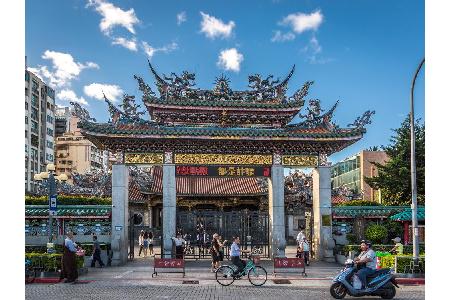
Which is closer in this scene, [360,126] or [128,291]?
[128,291]

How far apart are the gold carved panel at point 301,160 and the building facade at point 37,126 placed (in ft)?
175

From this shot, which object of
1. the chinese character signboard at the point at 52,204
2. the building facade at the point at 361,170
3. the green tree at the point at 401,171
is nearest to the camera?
the chinese character signboard at the point at 52,204

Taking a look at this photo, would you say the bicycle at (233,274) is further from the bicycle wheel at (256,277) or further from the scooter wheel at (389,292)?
the scooter wheel at (389,292)

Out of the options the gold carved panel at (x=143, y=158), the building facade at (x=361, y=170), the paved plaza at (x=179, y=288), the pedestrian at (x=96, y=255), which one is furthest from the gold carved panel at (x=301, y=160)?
the building facade at (x=361, y=170)

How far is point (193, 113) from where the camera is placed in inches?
1151

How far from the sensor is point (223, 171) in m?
28.5

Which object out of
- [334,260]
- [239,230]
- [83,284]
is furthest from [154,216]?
[83,284]

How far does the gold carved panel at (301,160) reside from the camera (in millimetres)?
28797

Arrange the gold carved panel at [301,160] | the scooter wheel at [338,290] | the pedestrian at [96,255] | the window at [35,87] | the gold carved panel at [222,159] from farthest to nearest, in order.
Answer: the window at [35,87] → the gold carved panel at [301,160] → the gold carved panel at [222,159] → the pedestrian at [96,255] → the scooter wheel at [338,290]

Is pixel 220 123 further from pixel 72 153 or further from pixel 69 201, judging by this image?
pixel 72 153

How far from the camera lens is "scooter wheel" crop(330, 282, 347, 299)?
16203 millimetres

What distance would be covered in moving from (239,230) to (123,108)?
8.78 meters

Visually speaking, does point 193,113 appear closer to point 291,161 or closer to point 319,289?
point 291,161

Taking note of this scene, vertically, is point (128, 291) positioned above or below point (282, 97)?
below
